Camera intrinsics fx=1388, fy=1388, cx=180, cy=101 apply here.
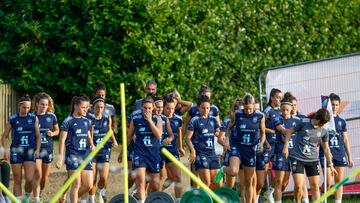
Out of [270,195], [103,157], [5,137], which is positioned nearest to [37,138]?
[5,137]

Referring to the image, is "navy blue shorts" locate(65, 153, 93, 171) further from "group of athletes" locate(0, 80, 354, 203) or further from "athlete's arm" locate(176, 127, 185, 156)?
"athlete's arm" locate(176, 127, 185, 156)

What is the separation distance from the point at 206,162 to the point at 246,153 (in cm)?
63

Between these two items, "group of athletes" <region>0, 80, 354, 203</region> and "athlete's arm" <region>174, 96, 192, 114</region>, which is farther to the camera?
"athlete's arm" <region>174, 96, 192, 114</region>

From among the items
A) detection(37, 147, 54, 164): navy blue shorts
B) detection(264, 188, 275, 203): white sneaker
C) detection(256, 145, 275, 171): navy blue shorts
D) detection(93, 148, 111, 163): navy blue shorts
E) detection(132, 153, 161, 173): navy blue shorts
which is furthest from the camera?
detection(264, 188, 275, 203): white sneaker

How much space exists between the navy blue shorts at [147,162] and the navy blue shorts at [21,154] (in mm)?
1677

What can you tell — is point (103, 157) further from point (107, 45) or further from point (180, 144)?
point (107, 45)

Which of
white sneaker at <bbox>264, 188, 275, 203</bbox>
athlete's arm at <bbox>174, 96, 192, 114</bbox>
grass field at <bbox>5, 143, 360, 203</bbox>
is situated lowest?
white sneaker at <bbox>264, 188, 275, 203</bbox>

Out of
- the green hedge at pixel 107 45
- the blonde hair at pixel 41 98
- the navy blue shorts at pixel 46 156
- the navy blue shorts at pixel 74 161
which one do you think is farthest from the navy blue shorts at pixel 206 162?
the green hedge at pixel 107 45

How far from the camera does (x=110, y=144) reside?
21828 millimetres

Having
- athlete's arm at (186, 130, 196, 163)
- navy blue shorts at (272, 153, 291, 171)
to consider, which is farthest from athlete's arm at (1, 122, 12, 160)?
navy blue shorts at (272, 153, 291, 171)

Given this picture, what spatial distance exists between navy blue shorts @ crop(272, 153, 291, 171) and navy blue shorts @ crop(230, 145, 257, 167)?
1.41 ft

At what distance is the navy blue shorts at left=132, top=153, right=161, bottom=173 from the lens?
68.3 ft

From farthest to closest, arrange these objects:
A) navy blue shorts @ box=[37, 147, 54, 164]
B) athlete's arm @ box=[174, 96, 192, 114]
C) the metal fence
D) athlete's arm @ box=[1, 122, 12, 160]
A: the metal fence, athlete's arm @ box=[174, 96, 192, 114], navy blue shorts @ box=[37, 147, 54, 164], athlete's arm @ box=[1, 122, 12, 160]

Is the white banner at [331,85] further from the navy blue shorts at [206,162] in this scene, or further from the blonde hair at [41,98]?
the blonde hair at [41,98]
